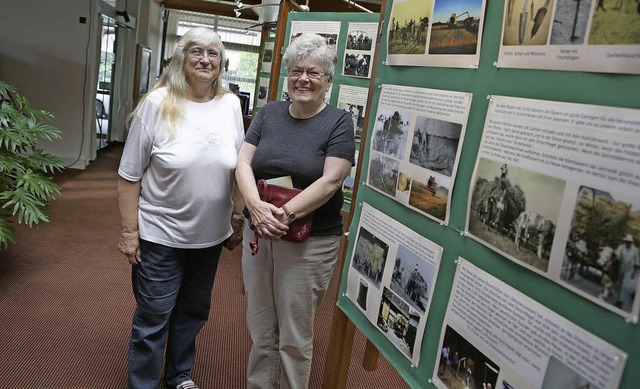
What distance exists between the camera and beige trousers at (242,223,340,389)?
1878 mm

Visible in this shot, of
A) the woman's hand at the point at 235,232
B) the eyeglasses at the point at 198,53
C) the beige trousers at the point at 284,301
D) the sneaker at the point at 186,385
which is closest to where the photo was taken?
the beige trousers at the point at 284,301

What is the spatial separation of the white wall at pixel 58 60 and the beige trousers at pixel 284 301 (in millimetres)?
6027

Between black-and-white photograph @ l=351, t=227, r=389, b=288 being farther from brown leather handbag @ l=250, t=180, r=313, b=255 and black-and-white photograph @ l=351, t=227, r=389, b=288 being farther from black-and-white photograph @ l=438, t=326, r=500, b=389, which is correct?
black-and-white photograph @ l=438, t=326, r=500, b=389

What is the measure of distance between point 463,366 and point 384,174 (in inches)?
22.3

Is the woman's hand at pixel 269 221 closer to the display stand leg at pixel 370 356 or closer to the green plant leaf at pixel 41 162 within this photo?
the display stand leg at pixel 370 356

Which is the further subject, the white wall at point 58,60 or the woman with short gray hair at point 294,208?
the white wall at point 58,60

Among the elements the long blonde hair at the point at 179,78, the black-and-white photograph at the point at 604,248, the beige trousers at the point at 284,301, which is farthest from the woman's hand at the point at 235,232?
the black-and-white photograph at the point at 604,248

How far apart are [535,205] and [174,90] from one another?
1401mm

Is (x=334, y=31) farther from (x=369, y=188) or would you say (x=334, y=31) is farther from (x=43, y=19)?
(x=43, y=19)

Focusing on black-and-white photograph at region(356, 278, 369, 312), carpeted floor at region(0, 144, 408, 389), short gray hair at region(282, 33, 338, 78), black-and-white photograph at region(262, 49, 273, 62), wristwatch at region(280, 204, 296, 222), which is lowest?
carpeted floor at region(0, 144, 408, 389)

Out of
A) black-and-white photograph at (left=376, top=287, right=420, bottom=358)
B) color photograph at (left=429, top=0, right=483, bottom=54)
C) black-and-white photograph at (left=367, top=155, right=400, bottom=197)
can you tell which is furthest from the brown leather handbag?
color photograph at (left=429, top=0, right=483, bottom=54)

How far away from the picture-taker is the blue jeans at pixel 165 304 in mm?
2051

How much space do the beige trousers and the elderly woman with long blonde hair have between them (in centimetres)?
21

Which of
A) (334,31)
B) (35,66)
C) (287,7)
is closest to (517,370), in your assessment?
(334,31)
